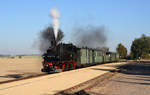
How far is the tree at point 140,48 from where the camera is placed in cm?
8262

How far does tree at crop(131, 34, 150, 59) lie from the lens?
3253 inches

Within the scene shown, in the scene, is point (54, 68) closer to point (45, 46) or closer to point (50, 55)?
point (50, 55)

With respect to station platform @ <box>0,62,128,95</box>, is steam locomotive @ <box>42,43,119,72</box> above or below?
above

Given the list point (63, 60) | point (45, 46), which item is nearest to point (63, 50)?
point (63, 60)

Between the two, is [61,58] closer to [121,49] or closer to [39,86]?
[39,86]

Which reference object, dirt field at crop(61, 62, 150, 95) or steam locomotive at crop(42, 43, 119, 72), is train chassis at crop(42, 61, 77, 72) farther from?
dirt field at crop(61, 62, 150, 95)

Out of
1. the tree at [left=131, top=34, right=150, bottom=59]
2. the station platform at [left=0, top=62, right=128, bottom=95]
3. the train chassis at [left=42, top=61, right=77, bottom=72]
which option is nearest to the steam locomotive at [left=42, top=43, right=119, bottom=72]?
the train chassis at [left=42, top=61, right=77, bottom=72]

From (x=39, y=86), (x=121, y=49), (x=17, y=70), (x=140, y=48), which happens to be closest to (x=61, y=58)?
(x=39, y=86)

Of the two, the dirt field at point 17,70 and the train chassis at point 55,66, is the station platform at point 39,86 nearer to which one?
the train chassis at point 55,66

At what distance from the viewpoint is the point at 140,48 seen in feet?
271

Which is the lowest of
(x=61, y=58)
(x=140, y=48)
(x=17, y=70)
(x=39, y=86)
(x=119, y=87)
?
(x=119, y=87)

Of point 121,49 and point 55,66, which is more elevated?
point 121,49

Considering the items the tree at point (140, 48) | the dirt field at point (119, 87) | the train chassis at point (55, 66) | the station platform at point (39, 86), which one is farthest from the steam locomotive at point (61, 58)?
the tree at point (140, 48)

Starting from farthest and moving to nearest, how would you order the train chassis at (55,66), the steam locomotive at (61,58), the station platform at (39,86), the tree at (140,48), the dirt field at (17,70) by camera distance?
the tree at (140,48)
the dirt field at (17,70)
the steam locomotive at (61,58)
the train chassis at (55,66)
the station platform at (39,86)
